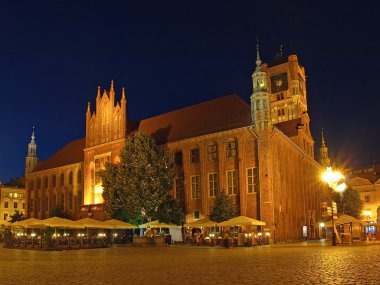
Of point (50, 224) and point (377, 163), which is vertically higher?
point (377, 163)

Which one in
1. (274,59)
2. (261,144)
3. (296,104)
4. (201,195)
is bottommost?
(201,195)

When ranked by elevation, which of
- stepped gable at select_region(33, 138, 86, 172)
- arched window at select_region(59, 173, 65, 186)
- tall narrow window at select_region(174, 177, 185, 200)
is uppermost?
stepped gable at select_region(33, 138, 86, 172)

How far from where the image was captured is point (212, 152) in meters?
47.7

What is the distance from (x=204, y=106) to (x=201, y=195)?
12744 millimetres

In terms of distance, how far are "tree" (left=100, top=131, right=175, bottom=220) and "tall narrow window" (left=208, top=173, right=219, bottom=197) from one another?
4.31 meters

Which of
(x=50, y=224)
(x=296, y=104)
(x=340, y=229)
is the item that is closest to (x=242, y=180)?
(x=340, y=229)

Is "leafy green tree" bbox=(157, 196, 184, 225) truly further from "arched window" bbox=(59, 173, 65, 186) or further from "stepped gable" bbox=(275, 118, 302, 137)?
"arched window" bbox=(59, 173, 65, 186)

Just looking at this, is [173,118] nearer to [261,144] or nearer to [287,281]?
[261,144]

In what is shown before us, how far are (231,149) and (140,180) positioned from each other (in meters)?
10.1

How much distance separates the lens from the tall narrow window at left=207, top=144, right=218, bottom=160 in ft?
155

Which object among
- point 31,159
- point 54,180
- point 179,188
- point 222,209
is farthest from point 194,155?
point 31,159

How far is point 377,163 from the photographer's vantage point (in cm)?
10281

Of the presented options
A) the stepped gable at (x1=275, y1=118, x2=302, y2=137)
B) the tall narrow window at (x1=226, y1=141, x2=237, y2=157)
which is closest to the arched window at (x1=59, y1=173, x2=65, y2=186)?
the tall narrow window at (x1=226, y1=141, x2=237, y2=157)

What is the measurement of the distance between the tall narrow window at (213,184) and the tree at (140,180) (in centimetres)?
431
